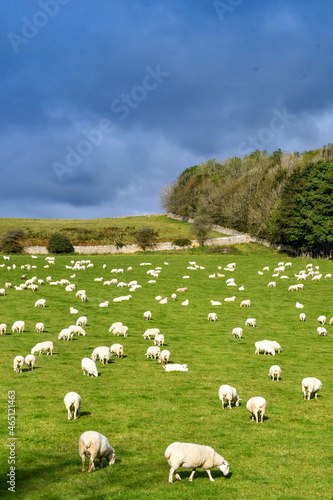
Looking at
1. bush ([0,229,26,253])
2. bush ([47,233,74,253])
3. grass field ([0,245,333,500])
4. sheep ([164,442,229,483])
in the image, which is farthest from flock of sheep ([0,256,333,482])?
bush ([0,229,26,253])

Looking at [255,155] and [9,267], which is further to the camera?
[255,155]

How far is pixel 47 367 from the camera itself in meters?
25.0

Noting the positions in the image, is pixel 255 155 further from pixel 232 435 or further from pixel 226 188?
pixel 232 435

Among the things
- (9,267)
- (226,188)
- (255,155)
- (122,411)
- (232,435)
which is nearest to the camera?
(232,435)

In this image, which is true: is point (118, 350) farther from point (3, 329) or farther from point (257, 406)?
point (257, 406)

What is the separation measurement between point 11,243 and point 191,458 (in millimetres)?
91635

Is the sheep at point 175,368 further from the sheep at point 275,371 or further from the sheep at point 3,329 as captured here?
the sheep at point 3,329

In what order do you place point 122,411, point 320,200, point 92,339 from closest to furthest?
point 122,411 → point 92,339 → point 320,200

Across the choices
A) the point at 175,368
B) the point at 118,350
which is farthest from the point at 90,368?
the point at 175,368

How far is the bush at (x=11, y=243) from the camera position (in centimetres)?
9669

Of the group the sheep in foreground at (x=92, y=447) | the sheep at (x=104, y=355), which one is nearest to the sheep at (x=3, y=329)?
the sheep at (x=104, y=355)

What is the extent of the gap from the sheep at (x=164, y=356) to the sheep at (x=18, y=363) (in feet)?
25.2

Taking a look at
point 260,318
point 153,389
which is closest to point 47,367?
point 153,389

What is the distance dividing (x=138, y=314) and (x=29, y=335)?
12721 mm
